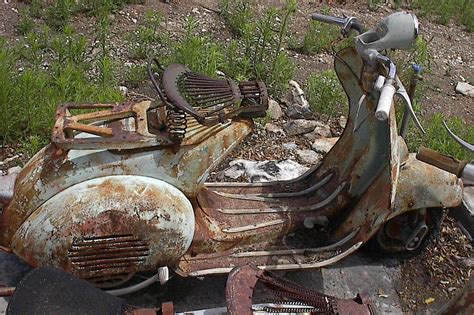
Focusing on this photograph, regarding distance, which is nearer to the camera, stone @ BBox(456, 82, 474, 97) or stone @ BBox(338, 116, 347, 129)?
stone @ BBox(338, 116, 347, 129)

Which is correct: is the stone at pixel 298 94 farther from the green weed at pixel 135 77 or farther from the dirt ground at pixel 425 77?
the green weed at pixel 135 77

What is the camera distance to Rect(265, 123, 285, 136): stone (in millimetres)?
4719

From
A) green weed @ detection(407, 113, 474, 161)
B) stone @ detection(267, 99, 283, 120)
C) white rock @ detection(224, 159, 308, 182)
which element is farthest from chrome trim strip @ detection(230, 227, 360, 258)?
stone @ detection(267, 99, 283, 120)

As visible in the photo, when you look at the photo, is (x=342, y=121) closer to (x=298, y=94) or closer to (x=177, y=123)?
(x=298, y=94)

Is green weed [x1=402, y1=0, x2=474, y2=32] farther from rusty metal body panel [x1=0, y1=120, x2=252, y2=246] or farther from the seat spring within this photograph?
the seat spring

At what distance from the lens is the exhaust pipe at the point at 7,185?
3006 mm

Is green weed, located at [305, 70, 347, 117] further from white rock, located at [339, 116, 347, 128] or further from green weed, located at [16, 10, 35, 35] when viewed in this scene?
green weed, located at [16, 10, 35, 35]

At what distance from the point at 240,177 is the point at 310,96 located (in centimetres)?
133

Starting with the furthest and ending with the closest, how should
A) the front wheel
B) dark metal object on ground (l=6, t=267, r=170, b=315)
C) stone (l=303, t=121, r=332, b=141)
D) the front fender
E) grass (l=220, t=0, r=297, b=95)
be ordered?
1. grass (l=220, t=0, r=297, b=95)
2. stone (l=303, t=121, r=332, b=141)
3. the front wheel
4. the front fender
5. dark metal object on ground (l=6, t=267, r=170, b=315)

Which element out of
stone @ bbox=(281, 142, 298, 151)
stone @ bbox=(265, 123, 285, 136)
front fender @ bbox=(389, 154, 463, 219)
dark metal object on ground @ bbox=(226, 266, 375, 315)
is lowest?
stone @ bbox=(265, 123, 285, 136)

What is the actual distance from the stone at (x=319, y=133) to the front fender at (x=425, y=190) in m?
1.52

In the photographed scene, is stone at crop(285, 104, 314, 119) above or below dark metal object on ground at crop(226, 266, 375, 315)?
below

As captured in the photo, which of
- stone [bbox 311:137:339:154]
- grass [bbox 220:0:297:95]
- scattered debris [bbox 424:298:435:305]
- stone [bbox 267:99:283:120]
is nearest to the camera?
scattered debris [bbox 424:298:435:305]

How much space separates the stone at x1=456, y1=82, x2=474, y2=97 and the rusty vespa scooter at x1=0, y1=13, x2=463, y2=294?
286cm
